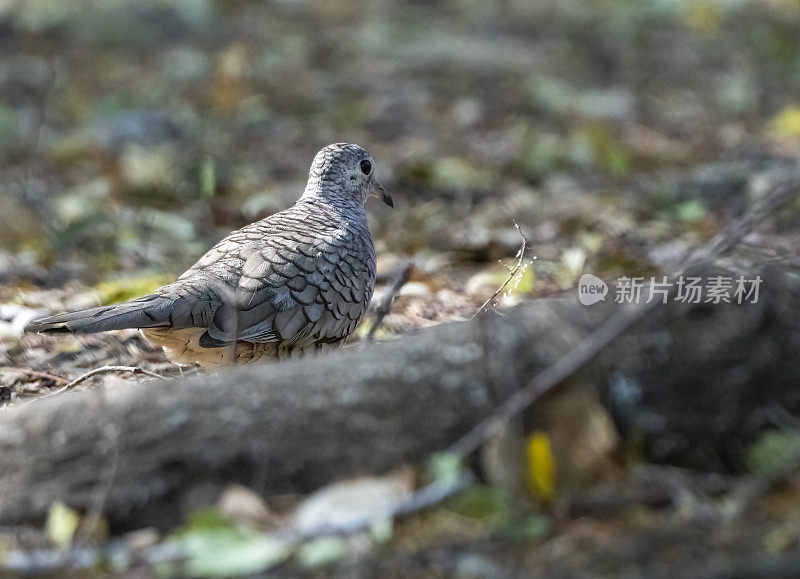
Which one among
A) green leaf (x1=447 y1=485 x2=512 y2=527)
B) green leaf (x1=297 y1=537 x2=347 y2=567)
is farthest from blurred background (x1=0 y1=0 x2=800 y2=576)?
green leaf (x1=297 y1=537 x2=347 y2=567)

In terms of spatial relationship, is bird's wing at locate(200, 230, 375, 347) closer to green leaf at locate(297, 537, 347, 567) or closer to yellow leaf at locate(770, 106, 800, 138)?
green leaf at locate(297, 537, 347, 567)

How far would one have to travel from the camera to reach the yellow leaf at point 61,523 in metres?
2.40

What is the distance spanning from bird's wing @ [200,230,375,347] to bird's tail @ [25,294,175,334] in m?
0.20

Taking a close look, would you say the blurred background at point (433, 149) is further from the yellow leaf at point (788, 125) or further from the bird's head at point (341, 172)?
the bird's head at point (341, 172)

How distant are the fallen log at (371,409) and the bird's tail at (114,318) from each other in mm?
826

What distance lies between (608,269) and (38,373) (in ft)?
9.14

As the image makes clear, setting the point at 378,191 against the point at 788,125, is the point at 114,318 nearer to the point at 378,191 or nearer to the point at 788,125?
the point at 378,191

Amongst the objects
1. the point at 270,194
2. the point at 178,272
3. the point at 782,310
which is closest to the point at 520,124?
the point at 270,194

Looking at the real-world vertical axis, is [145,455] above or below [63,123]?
below

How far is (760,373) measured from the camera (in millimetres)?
2643

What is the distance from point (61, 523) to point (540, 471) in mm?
1208

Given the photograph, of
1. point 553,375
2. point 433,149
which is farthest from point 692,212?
point 553,375

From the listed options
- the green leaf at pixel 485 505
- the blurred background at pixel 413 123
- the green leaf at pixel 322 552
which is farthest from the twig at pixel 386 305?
the green leaf at pixel 322 552

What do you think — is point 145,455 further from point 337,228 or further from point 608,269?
point 608,269
